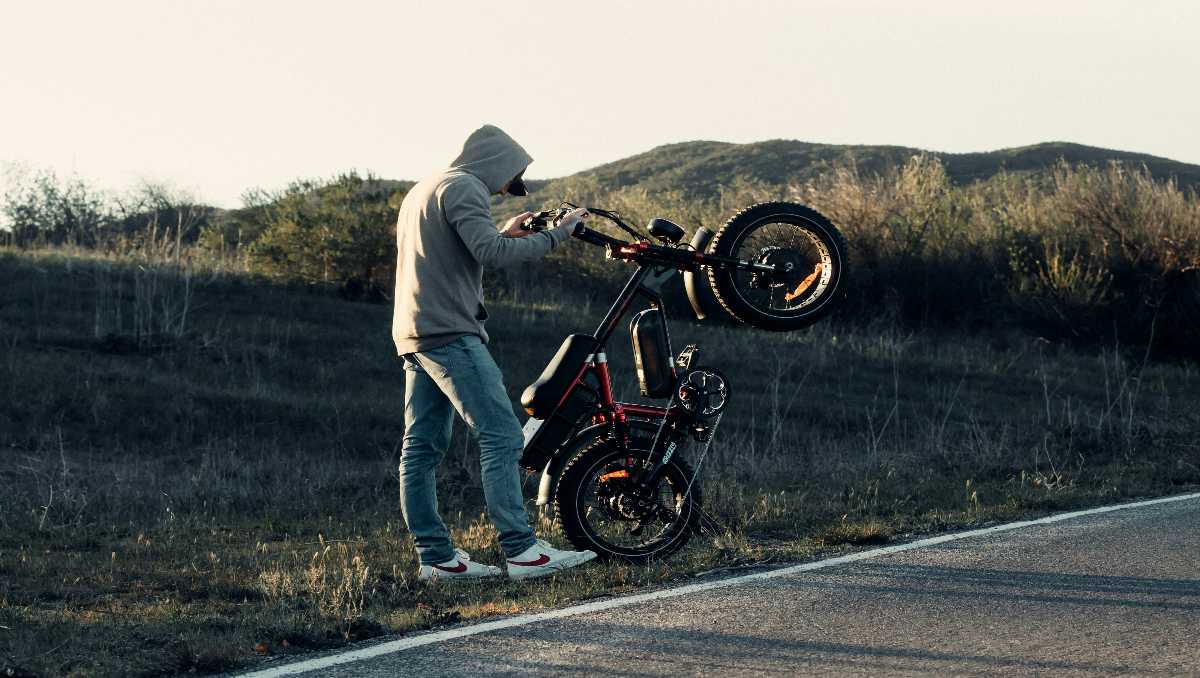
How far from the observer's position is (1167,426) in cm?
1531

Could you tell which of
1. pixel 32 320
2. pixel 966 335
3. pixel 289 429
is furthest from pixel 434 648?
pixel 966 335

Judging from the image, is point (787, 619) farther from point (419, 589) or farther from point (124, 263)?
point (124, 263)

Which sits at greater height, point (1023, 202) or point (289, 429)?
point (1023, 202)

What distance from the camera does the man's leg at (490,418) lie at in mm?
7090

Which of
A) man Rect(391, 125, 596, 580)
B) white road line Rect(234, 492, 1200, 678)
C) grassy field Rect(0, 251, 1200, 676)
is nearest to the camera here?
white road line Rect(234, 492, 1200, 678)

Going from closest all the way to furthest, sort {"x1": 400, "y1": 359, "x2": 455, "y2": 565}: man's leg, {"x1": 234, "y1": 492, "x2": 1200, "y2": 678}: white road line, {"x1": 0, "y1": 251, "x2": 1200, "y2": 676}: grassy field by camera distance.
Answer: {"x1": 234, "y1": 492, "x2": 1200, "y2": 678}: white road line < {"x1": 0, "y1": 251, "x2": 1200, "y2": 676}: grassy field < {"x1": 400, "y1": 359, "x2": 455, "y2": 565}: man's leg

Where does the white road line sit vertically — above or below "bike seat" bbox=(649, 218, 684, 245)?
below

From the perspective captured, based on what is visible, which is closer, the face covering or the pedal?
the face covering

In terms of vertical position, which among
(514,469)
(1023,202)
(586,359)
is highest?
(1023,202)

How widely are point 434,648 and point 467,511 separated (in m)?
5.82

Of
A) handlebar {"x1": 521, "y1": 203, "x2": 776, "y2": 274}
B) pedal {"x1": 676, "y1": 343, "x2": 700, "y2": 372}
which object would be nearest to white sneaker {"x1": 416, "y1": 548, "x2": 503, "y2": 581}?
pedal {"x1": 676, "y1": 343, "x2": 700, "y2": 372}

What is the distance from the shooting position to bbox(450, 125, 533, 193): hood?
720 centimetres

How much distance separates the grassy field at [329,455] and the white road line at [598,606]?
0.21 meters

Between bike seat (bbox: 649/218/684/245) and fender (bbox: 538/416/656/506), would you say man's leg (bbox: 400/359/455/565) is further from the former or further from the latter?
bike seat (bbox: 649/218/684/245)
